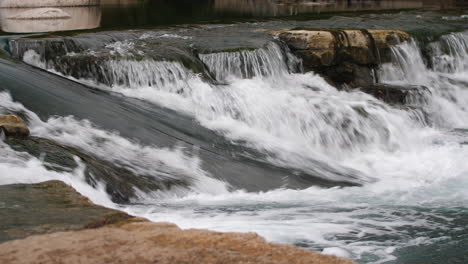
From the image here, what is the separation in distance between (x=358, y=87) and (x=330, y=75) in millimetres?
649

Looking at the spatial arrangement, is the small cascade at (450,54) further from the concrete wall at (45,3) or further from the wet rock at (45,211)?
the concrete wall at (45,3)

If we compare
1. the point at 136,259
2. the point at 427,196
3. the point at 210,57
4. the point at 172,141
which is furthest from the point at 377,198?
the point at 210,57

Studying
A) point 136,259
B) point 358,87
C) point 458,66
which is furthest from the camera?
point 458,66

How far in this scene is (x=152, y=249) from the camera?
3.09 meters

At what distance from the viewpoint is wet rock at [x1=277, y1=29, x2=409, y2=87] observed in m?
13.1

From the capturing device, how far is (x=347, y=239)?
5.01 m

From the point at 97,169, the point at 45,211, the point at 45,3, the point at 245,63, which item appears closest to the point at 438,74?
the point at 245,63

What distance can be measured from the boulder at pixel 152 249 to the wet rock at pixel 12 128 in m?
3.16

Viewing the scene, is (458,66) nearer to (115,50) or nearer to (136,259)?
(115,50)

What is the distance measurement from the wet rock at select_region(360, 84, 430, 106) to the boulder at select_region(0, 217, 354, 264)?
31.2 ft

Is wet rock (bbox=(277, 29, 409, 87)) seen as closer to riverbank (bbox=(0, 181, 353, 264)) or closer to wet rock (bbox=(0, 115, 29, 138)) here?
wet rock (bbox=(0, 115, 29, 138))

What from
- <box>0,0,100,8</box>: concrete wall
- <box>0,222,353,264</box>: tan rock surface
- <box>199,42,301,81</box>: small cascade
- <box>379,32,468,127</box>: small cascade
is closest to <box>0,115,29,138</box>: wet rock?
<box>0,222,353,264</box>: tan rock surface

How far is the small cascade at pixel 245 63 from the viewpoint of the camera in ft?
38.9

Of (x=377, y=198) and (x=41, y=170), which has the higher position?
(x=41, y=170)
